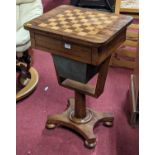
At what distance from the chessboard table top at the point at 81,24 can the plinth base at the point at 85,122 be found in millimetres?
640

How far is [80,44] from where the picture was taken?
1.33 meters

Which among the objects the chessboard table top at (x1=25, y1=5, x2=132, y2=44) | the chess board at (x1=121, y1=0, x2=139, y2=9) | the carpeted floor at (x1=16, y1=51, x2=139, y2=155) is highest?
the chessboard table top at (x1=25, y1=5, x2=132, y2=44)

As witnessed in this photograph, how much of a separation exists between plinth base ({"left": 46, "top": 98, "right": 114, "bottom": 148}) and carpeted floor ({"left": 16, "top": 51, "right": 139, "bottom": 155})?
0.14 feet

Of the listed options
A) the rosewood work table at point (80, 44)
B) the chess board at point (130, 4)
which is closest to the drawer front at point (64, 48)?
the rosewood work table at point (80, 44)

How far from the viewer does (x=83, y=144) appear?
173cm

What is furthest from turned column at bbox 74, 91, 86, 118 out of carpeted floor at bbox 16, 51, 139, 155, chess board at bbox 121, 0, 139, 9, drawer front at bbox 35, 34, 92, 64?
chess board at bbox 121, 0, 139, 9

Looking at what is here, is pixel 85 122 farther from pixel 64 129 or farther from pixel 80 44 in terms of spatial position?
pixel 80 44

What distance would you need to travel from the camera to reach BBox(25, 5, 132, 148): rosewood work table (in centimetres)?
134

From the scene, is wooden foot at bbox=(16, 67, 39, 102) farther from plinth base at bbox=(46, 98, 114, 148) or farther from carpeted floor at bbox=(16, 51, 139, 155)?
plinth base at bbox=(46, 98, 114, 148)

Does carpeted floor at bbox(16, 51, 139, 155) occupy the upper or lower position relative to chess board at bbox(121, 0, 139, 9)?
lower

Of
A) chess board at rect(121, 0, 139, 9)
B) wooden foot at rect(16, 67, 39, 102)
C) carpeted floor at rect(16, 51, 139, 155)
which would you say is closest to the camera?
carpeted floor at rect(16, 51, 139, 155)
